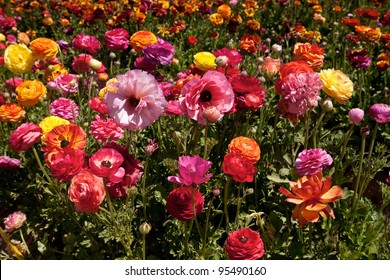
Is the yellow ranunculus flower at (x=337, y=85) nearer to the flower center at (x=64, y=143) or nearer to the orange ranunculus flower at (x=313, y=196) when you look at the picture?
the orange ranunculus flower at (x=313, y=196)

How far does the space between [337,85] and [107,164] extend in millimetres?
890

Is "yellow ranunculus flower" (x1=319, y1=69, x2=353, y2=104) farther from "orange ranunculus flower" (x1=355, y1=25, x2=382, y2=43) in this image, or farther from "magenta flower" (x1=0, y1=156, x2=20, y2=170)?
"orange ranunculus flower" (x1=355, y1=25, x2=382, y2=43)

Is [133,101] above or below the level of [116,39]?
above

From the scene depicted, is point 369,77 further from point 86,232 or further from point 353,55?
point 86,232

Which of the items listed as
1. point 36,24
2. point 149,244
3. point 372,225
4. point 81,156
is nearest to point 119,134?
point 81,156

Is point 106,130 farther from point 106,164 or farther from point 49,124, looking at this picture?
point 106,164

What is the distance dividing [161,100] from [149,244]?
2.65 feet

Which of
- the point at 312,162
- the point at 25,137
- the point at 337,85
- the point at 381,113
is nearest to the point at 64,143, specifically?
the point at 25,137

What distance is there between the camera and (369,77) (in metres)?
2.93

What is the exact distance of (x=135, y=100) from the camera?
1215 millimetres

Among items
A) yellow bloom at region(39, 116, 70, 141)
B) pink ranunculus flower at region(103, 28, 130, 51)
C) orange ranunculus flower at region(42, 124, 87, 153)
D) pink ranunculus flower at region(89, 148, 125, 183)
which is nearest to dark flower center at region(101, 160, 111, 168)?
pink ranunculus flower at region(89, 148, 125, 183)

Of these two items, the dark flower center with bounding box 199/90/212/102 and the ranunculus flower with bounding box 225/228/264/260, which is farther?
the dark flower center with bounding box 199/90/212/102

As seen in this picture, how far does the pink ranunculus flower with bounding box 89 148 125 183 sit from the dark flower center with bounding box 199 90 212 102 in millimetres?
327

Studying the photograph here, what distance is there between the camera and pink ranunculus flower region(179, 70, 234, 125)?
4.09 feet
